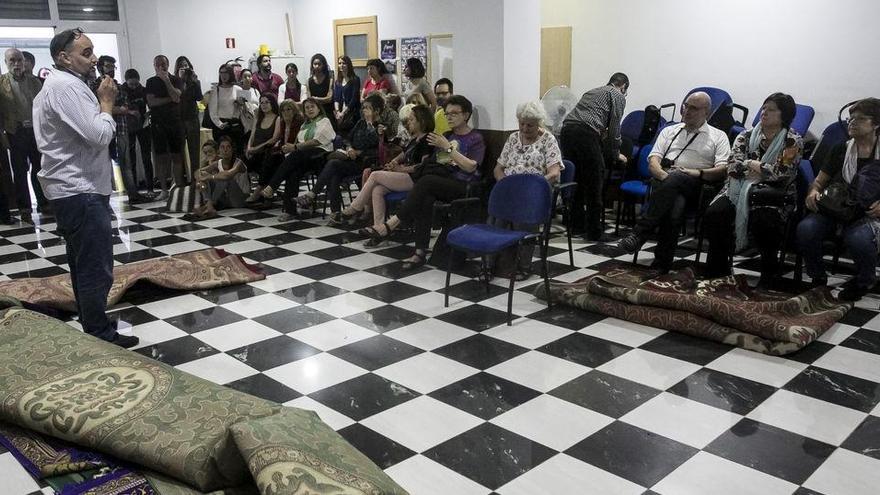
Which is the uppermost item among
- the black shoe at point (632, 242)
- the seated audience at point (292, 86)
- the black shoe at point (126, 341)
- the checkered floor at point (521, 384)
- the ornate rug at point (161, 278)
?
the seated audience at point (292, 86)

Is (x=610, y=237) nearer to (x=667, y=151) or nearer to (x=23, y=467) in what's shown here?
(x=667, y=151)

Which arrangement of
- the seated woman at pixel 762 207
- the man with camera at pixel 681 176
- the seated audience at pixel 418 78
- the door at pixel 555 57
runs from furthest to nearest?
the door at pixel 555 57 → the seated audience at pixel 418 78 → the man with camera at pixel 681 176 → the seated woman at pixel 762 207

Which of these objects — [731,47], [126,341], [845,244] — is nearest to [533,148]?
[845,244]

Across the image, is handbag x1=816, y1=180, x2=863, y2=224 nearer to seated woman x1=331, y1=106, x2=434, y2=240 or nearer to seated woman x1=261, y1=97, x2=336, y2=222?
seated woman x1=331, y1=106, x2=434, y2=240

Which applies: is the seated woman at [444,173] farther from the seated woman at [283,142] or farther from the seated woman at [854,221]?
the seated woman at [283,142]

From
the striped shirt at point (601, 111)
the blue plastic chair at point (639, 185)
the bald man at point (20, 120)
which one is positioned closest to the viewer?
the striped shirt at point (601, 111)

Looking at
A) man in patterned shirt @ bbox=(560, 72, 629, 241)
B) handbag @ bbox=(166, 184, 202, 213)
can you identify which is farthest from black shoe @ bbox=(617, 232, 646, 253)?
handbag @ bbox=(166, 184, 202, 213)

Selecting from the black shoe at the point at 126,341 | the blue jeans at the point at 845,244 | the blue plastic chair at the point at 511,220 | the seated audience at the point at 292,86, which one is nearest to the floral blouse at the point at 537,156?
the blue plastic chair at the point at 511,220

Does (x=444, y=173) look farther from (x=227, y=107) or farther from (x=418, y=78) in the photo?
(x=227, y=107)

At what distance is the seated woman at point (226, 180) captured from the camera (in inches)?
297

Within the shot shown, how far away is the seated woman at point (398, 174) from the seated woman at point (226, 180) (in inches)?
76.7

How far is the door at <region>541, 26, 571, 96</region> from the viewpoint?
844 centimetres

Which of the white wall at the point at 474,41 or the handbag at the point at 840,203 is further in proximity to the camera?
the white wall at the point at 474,41

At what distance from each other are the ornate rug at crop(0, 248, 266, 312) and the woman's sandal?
0.99 meters
